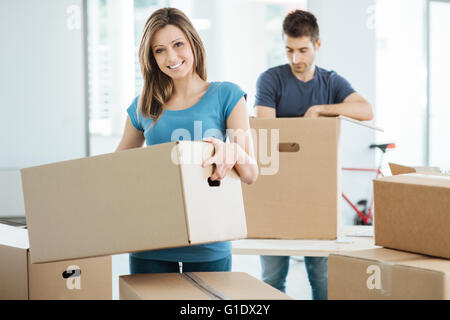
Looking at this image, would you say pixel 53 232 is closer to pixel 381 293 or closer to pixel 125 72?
pixel 381 293

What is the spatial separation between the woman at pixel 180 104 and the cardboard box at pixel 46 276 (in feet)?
0.30

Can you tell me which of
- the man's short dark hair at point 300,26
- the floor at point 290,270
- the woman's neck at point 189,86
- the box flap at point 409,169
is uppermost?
the man's short dark hair at point 300,26

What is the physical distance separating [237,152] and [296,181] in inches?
25.1

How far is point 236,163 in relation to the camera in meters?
1.02

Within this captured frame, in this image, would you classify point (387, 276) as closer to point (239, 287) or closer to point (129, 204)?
point (239, 287)

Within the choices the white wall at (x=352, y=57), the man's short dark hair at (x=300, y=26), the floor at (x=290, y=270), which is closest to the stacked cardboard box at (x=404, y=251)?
the man's short dark hair at (x=300, y=26)

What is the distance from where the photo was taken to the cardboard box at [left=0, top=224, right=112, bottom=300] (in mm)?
1134

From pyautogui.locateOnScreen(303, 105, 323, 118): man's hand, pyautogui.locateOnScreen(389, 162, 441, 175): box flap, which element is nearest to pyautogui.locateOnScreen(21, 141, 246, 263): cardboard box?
pyautogui.locateOnScreen(389, 162, 441, 175): box flap

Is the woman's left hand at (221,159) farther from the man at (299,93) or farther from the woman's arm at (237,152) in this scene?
the man at (299,93)

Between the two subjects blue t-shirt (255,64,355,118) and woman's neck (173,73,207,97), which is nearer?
woman's neck (173,73,207,97)

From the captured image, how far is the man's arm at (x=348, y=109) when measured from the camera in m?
1.87

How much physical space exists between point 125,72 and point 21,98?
0.80 meters

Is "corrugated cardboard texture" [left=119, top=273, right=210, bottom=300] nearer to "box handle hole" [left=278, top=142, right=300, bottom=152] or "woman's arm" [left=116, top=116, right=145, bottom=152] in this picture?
"woman's arm" [left=116, top=116, right=145, bottom=152]
